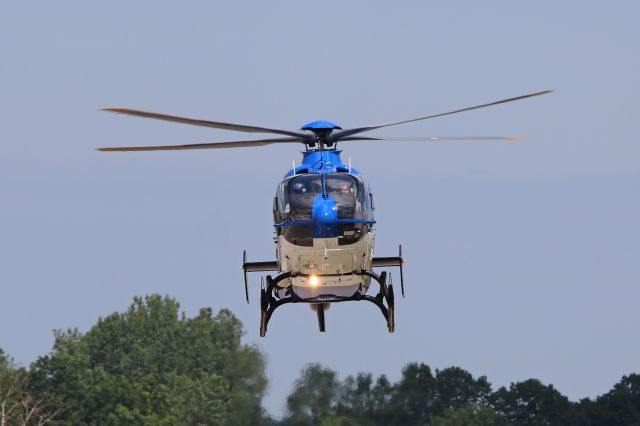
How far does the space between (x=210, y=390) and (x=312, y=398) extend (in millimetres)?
33682

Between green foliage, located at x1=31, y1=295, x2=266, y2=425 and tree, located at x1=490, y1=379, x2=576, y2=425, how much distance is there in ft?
51.2

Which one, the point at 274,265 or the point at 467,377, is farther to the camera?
the point at 467,377

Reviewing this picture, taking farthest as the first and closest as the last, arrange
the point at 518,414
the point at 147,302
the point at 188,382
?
the point at 147,302
the point at 188,382
the point at 518,414

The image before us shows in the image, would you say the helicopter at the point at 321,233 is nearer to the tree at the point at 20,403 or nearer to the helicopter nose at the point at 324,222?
the helicopter nose at the point at 324,222

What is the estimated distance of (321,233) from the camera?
59.5 meters

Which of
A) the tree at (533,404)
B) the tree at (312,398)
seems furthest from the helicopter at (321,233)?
the tree at (533,404)

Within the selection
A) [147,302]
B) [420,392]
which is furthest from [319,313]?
[147,302]

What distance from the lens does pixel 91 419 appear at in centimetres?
13388

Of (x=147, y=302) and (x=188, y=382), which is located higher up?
(x=147, y=302)

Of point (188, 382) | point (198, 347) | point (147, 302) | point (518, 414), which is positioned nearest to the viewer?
point (518, 414)

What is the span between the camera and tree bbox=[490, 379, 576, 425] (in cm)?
13262

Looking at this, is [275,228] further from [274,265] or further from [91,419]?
[91,419]

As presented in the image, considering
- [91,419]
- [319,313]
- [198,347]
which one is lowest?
[319,313]

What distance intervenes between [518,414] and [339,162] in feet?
238
